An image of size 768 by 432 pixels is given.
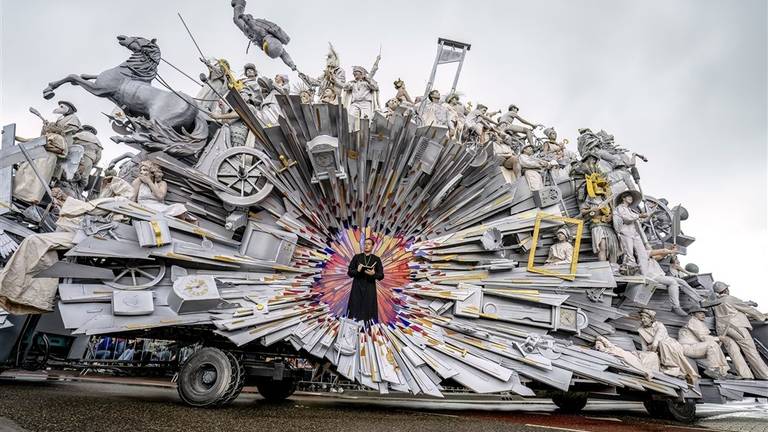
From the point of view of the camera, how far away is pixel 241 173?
7.62 metres

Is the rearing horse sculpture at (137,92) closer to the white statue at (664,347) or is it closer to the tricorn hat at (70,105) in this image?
the tricorn hat at (70,105)

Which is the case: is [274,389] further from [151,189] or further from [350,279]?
[151,189]

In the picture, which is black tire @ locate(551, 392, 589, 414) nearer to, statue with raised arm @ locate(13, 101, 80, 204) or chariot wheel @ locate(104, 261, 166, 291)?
chariot wheel @ locate(104, 261, 166, 291)

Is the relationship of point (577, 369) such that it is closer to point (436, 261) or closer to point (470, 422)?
point (470, 422)

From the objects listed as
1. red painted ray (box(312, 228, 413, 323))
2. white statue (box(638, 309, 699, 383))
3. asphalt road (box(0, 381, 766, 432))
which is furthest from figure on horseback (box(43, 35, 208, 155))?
white statue (box(638, 309, 699, 383))

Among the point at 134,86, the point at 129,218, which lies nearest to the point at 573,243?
the point at 129,218

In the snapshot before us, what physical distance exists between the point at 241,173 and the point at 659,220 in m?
10.1

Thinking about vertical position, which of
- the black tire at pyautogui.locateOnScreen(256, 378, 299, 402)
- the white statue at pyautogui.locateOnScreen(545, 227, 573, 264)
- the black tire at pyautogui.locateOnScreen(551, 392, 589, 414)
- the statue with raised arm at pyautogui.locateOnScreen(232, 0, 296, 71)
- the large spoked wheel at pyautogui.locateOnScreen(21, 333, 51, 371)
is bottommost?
the large spoked wheel at pyautogui.locateOnScreen(21, 333, 51, 371)

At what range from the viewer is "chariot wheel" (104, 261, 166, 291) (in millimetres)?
6712

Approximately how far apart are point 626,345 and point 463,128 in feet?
17.7

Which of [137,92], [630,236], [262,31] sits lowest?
[137,92]

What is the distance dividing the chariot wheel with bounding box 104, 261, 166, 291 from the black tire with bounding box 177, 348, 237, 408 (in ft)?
4.03

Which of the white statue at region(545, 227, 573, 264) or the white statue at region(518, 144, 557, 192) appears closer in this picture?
the white statue at region(545, 227, 573, 264)

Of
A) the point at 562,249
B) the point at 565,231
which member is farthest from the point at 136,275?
the point at 565,231
